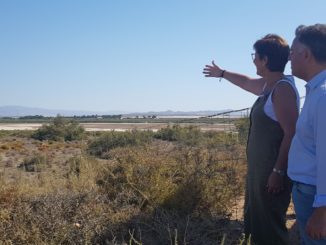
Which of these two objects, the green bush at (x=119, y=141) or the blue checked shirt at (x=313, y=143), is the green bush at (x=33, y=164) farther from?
the blue checked shirt at (x=313, y=143)

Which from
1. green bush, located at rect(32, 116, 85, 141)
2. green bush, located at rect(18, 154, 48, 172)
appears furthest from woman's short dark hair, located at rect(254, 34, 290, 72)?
green bush, located at rect(32, 116, 85, 141)

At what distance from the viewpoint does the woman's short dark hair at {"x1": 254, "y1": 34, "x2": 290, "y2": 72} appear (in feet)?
13.4

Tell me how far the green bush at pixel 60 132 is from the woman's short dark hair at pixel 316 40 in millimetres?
42004

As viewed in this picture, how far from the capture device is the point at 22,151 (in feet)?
98.3

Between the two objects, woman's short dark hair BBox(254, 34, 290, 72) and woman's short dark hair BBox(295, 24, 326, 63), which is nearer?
woman's short dark hair BBox(295, 24, 326, 63)

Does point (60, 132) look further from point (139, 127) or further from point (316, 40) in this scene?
point (316, 40)

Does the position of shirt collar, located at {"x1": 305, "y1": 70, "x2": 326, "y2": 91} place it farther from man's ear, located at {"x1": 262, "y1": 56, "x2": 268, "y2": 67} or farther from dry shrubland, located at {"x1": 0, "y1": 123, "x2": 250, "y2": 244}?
dry shrubland, located at {"x1": 0, "y1": 123, "x2": 250, "y2": 244}

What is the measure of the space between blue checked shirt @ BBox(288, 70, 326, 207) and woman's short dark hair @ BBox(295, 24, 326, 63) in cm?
11

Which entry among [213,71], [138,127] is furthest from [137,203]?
[138,127]

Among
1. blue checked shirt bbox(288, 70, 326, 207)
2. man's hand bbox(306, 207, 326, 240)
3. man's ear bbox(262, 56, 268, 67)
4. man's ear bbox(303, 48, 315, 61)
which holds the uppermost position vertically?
man's ear bbox(262, 56, 268, 67)

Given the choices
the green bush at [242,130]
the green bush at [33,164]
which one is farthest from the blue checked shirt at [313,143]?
the green bush at [33,164]

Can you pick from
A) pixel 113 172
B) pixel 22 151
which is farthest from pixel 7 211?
pixel 22 151

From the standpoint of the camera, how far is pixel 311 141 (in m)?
2.92

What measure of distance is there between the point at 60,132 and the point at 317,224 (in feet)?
143
